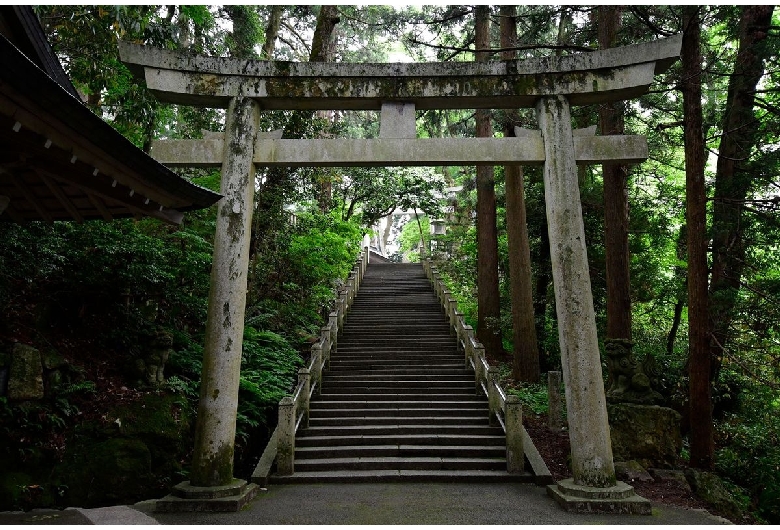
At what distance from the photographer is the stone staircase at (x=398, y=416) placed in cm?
748

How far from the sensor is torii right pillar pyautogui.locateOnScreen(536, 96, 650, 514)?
5.67 m

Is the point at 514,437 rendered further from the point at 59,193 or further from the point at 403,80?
the point at 59,193

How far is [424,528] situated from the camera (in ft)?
15.9

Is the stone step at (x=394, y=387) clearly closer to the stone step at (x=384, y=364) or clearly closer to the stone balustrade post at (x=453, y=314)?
the stone step at (x=384, y=364)

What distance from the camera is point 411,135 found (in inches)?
264

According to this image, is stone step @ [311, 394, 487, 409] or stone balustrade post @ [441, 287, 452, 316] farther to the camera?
stone balustrade post @ [441, 287, 452, 316]

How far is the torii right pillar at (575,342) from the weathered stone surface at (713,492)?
1.53 metres

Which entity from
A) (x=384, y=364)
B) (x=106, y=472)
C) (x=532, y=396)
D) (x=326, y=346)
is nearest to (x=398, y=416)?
(x=384, y=364)

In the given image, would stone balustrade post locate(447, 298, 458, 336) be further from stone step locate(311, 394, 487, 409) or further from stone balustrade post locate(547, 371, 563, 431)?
stone balustrade post locate(547, 371, 563, 431)

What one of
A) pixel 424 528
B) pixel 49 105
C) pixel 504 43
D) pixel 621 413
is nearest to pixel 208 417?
pixel 424 528

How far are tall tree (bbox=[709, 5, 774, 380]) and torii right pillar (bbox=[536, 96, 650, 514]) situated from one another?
11.9 ft

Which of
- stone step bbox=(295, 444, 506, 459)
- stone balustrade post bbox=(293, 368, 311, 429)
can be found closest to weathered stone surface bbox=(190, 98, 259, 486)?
stone step bbox=(295, 444, 506, 459)

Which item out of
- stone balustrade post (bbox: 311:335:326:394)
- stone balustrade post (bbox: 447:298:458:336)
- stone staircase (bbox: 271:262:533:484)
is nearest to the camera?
stone staircase (bbox: 271:262:533:484)

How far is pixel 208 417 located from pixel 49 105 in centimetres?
365
